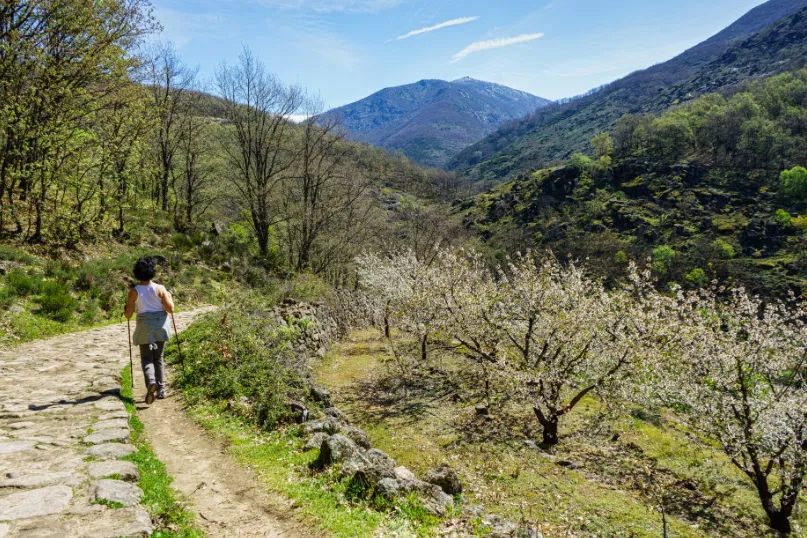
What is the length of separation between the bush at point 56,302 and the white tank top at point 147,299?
727 cm

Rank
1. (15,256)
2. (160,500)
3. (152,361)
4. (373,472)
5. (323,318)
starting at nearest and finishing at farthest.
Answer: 1. (160,500)
2. (373,472)
3. (152,361)
4. (15,256)
5. (323,318)

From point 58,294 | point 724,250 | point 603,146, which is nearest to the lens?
point 58,294

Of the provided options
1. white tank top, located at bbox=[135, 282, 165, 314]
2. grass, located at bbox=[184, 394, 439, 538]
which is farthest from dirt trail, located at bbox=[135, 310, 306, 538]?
white tank top, located at bbox=[135, 282, 165, 314]

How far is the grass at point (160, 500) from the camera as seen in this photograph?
3.82 m

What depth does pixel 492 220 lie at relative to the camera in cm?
12206

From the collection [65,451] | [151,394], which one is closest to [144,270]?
[151,394]

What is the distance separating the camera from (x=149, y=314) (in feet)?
22.9

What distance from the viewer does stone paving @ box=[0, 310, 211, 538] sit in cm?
339

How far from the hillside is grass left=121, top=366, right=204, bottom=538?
281ft

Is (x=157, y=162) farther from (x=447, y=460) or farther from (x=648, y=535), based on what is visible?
(x=648, y=535)

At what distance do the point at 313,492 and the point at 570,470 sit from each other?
8.04 metres

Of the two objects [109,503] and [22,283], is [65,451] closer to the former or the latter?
[109,503]

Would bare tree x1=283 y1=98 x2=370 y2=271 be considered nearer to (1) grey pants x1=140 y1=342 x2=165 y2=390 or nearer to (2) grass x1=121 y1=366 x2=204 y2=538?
(1) grey pants x1=140 y1=342 x2=165 y2=390

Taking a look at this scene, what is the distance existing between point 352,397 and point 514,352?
20.7 ft
